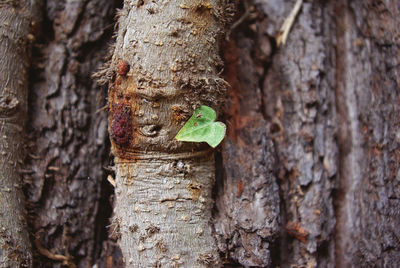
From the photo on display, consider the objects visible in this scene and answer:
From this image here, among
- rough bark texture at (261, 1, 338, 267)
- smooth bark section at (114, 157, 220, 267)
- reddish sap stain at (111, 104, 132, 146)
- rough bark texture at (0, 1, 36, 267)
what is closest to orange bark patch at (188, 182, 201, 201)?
smooth bark section at (114, 157, 220, 267)

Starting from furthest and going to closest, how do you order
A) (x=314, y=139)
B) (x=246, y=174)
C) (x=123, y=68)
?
(x=314, y=139)
(x=246, y=174)
(x=123, y=68)

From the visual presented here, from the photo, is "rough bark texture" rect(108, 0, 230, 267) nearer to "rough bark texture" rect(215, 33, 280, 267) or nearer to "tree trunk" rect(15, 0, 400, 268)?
"tree trunk" rect(15, 0, 400, 268)

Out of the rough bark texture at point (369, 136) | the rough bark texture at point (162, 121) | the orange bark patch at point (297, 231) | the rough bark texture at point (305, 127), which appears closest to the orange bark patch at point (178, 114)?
the rough bark texture at point (162, 121)

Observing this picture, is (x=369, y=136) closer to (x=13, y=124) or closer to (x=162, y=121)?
(x=162, y=121)

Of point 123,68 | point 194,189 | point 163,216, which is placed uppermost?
point 123,68

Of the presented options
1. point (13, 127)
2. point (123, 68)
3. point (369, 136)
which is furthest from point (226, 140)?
point (13, 127)

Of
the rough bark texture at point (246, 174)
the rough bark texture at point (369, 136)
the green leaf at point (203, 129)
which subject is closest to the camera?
the green leaf at point (203, 129)

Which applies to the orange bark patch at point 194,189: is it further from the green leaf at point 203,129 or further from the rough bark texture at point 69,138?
the rough bark texture at point 69,138

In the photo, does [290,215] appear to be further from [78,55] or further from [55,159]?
[78,55]
